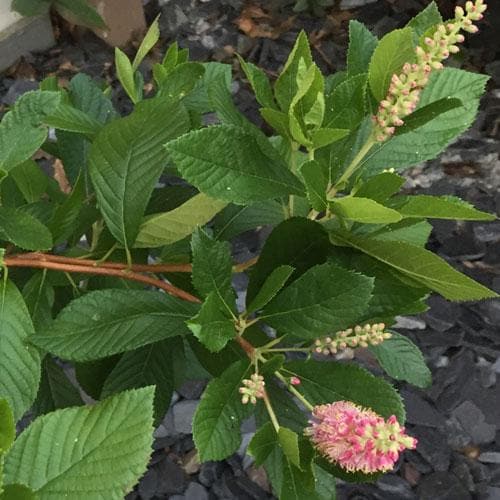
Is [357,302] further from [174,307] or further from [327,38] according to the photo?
[327,38]

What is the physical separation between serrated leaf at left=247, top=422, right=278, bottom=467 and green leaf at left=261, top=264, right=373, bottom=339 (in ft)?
0.34

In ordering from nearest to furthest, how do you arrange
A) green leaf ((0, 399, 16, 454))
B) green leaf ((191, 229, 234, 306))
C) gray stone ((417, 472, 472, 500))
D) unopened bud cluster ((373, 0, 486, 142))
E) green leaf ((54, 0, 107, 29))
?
green leaf ((0, 399, 16, 454))
unopened bud cluster ((373, 0, 486, 142))
green leaf ((191, 229, 234, 306))
gray stone ((417, 472, 472, 500))
green leaf ((54, 0, 107, 29))

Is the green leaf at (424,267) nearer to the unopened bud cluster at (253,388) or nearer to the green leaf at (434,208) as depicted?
Answer: the green leaf at (434,208)

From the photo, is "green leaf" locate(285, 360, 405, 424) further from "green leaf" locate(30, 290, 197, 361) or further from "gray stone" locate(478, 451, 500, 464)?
"gray stone" locate(478, 451, 500, 464)

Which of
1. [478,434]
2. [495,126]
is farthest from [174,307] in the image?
[495,126]

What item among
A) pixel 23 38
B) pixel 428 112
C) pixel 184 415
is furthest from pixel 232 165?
pixel 23 38

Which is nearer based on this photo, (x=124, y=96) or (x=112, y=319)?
(x=112, y=319)

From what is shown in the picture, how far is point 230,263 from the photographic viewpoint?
845 millimetres

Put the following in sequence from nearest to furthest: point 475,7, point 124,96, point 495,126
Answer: point 475,7 → point 495,126 → point 124,96

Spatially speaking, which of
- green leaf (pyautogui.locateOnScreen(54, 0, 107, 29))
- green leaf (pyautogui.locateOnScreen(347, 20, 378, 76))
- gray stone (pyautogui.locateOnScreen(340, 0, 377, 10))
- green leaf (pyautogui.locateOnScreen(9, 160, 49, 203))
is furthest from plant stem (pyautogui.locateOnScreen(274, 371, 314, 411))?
gray stone (pyautogui.locateOnScreen(340, 0, 377, 10))

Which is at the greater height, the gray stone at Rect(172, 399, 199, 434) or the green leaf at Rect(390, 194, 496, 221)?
the green leaf at Rect(390, 194, 496, 221)

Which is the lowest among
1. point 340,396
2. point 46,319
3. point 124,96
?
point 124,96

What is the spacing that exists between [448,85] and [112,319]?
17.5 inches

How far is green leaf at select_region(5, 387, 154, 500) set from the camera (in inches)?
23.5
